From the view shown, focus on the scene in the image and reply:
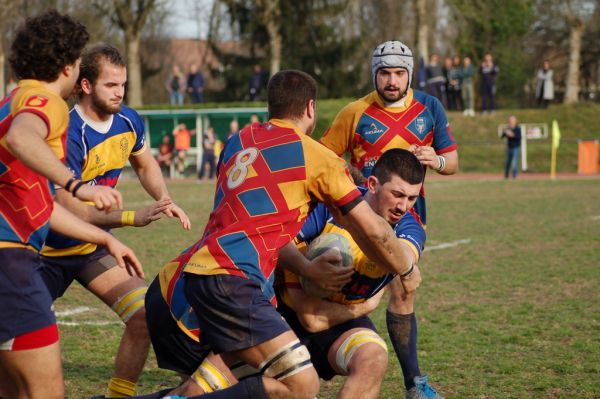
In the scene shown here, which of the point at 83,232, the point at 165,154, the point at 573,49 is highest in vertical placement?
the point at 573,49

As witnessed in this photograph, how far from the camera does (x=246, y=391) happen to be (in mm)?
4406

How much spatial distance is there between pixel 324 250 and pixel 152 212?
39.5 inches

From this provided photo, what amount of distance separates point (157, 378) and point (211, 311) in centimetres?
246

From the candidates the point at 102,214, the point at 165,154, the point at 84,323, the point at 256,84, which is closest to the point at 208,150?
the point at 165,154

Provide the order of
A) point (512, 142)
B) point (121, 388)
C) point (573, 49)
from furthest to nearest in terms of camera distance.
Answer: point (573, 49)
point (512, 142)
point (121, 388)

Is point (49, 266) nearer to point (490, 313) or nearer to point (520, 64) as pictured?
point (490, 313)

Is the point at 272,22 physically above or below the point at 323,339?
above

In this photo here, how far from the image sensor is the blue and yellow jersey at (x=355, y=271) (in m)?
5.13

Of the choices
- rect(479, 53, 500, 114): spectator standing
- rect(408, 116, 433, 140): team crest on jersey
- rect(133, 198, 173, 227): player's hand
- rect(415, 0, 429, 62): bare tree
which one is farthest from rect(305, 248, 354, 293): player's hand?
rect(415, 0, 429, 62): bare tree

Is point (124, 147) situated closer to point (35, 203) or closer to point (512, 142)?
point (35, 203)

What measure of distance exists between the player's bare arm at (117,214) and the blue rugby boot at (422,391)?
201 centimetres

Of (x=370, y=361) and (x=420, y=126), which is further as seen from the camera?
(x=420, y=126)

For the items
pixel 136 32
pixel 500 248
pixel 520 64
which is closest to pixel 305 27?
pixel 136 32

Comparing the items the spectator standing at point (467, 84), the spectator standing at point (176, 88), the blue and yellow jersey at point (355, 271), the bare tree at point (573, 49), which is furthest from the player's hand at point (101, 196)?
the bare tree at point (573, 49)
